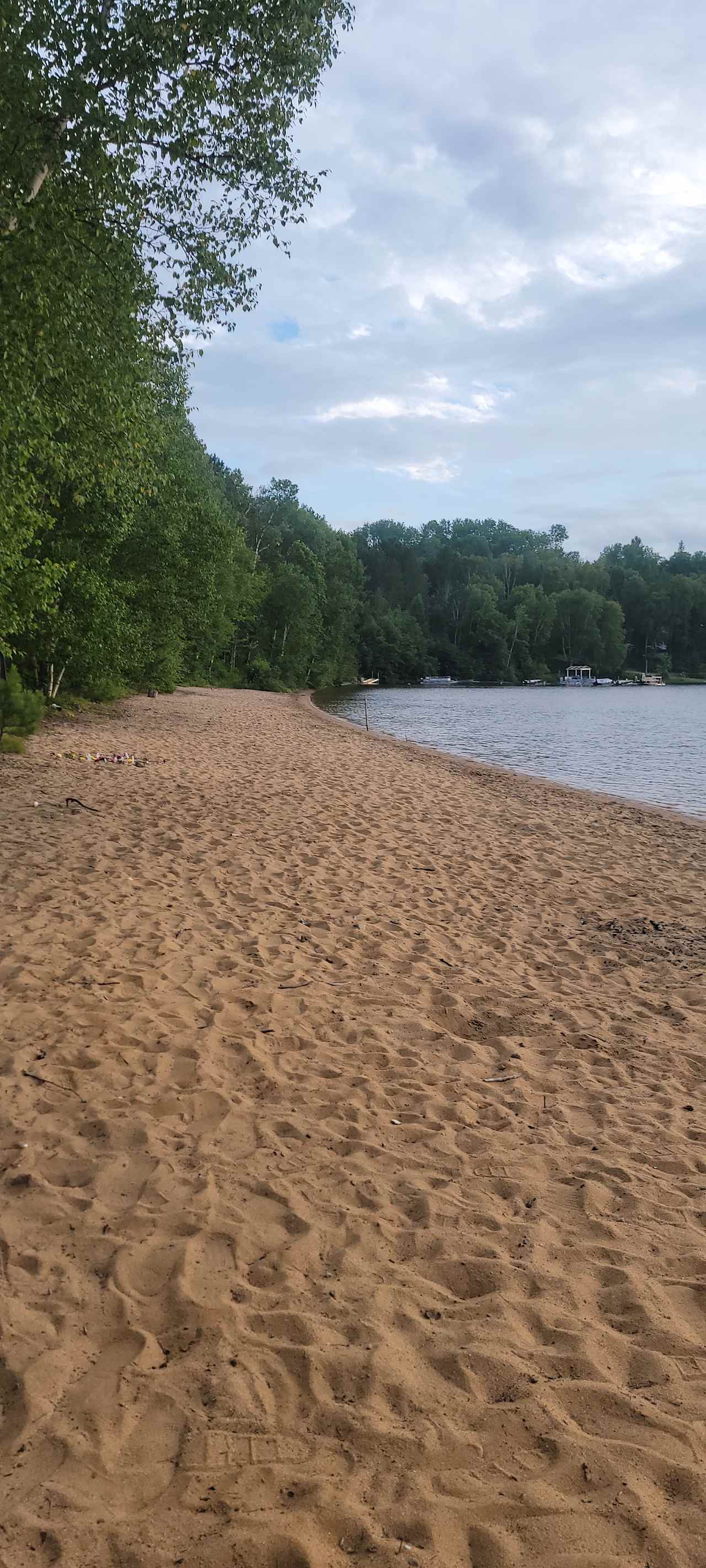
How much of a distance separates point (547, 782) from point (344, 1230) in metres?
17.4

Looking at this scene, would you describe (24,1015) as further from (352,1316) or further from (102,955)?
(352,1316)

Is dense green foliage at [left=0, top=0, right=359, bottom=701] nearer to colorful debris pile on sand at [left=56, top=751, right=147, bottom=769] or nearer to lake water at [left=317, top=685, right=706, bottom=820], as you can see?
colorful debris pile on sand at [left=56, top=751, right=147, bottom=769]

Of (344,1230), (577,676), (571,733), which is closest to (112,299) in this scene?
(344,1230)

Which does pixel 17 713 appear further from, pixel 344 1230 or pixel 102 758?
pixel 344 1230

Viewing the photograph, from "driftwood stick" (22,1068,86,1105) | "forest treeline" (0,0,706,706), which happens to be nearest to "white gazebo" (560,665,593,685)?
"forest treeline" (0,0,706,706)

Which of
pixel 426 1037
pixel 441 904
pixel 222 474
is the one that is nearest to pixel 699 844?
pixel 441 904

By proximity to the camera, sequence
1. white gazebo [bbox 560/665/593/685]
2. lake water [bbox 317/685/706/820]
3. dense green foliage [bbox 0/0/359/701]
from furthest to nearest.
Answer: white gazebo [bbox 560/665/593/685], lake water [bbox 317/685/706/820], dense green foliage [bbox 0/0/359/701]

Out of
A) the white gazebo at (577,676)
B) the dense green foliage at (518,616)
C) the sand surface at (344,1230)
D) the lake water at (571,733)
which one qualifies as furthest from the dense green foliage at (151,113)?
the white gazebo at (577,676)

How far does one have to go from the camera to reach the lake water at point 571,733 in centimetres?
2264

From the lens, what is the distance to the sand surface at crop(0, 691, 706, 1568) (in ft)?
7.79

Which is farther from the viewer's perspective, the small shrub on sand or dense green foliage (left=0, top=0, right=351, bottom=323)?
the small shrub on sand

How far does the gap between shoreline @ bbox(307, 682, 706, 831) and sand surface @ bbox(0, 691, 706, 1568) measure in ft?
27.4

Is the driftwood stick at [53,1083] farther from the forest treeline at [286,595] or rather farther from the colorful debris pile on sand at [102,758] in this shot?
the colorful debris pile on sand at [102,758]

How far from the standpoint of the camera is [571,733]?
38.5 meters
